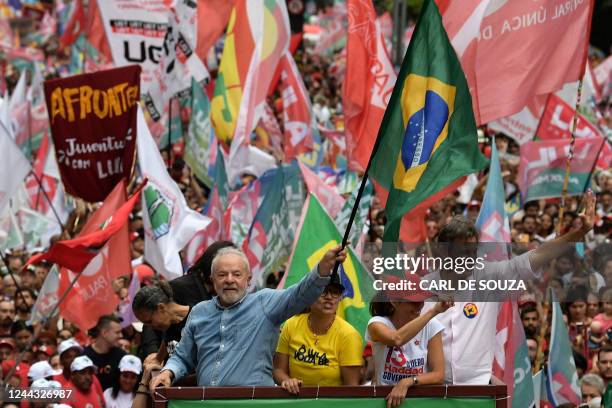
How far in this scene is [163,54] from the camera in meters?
16.3

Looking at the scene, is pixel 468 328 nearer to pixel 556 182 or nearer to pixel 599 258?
pixel 599 258

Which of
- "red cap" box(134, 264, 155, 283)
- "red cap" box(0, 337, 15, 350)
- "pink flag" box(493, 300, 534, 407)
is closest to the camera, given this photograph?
"pink flag" box(493, 300, 534, 407)

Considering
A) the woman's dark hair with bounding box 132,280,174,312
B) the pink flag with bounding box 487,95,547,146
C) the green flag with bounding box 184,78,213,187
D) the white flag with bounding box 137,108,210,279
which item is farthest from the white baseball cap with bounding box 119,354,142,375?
the pink flag with bounding box 487,95,547,146

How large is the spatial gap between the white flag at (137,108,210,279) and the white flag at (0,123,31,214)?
1194 millimetres

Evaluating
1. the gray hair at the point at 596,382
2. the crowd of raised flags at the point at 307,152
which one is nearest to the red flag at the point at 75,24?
the crowd of raised flags at the point at 307,152

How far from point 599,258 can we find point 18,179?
21.2 feet

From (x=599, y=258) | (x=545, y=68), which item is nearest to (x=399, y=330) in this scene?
(x=599, y=258)

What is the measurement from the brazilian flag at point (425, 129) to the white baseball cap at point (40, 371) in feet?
12.9

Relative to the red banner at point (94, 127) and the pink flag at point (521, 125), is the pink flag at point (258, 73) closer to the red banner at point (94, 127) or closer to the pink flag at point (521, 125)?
the red banner at point (94, 127)

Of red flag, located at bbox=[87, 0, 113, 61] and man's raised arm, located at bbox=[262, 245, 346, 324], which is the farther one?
red flag, located at bbox=[87, 0, 113, 61]

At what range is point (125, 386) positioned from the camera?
1010 centimetres

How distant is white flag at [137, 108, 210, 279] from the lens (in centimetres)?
1177

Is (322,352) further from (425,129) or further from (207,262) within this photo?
(425,129)

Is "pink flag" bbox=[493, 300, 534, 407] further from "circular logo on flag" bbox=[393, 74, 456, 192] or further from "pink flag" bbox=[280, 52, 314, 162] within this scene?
"pink flag" bbox=[280, 52, 314, 162]
